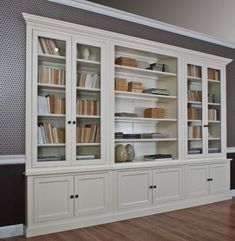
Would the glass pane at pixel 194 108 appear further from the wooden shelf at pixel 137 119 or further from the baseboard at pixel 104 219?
the baseboard at pixel 104 219

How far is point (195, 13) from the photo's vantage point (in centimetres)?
415

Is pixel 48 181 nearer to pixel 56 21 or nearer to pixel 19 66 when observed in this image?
pixel 19 66

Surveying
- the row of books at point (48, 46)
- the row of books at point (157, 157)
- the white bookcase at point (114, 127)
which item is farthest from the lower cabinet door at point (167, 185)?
the row of books at point (48, 46)

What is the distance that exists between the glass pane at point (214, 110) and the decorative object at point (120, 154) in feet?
5.28

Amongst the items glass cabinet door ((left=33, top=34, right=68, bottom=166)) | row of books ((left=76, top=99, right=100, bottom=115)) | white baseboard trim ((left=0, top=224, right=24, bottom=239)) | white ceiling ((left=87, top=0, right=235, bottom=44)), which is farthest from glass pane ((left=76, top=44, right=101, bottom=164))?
white ceiling ((left=87, top=0, right=235, bottom=44))

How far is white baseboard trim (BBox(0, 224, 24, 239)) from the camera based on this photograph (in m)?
3.01

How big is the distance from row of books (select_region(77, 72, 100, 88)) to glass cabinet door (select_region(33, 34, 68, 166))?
0.20m

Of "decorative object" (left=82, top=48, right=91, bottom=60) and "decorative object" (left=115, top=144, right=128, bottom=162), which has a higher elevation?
"decorative object" (left=82, top=48, right=91, bottom=60)

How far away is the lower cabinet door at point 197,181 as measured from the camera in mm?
4258

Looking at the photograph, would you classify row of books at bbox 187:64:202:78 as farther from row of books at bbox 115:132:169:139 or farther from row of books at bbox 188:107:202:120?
row of books at bbox 115:132:169:139

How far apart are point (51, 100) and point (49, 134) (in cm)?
39

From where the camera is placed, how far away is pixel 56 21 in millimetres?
3189

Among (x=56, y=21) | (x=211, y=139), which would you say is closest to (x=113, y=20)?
(x=56, y=21)

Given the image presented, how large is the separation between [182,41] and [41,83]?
245cm
